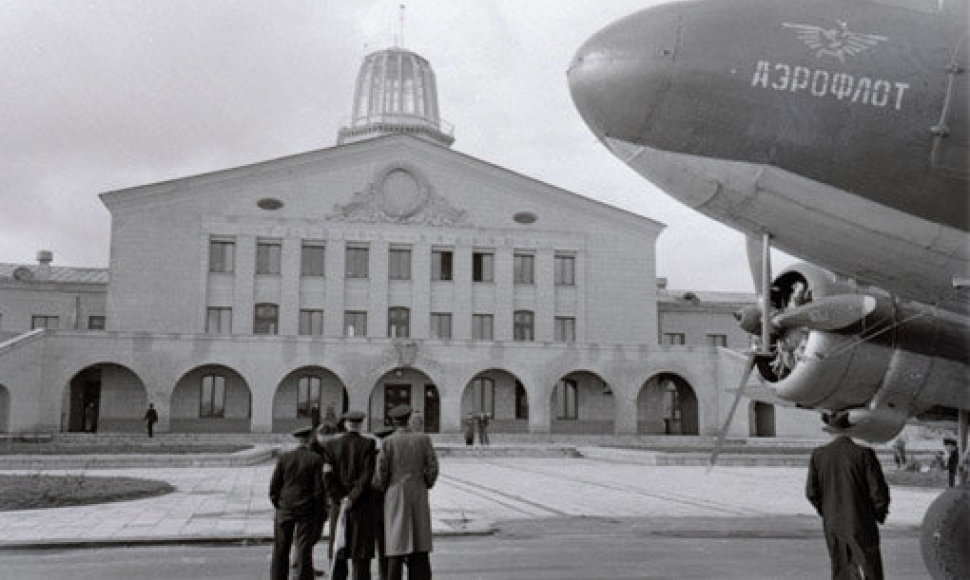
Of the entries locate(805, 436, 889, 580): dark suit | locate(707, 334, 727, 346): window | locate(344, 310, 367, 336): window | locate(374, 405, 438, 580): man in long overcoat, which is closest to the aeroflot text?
locate(805, 436, 889, 580): dark suit

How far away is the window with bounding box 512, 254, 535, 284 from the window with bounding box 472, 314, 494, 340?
8.09 feet

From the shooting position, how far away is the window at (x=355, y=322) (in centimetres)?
4603

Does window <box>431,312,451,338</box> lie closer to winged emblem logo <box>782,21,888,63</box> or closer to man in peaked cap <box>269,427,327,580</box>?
man in peaked cap <box>269,427,327,580</box>

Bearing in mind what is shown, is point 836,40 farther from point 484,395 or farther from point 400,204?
point 400,204

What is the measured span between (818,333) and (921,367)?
3.65 ft

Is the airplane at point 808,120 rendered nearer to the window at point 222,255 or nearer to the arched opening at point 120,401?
the arched opening at point 120,401

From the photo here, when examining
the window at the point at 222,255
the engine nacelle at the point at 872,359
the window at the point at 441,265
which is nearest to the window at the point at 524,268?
the window at the point at 441,265

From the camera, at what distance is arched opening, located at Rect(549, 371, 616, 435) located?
46406 millimetres

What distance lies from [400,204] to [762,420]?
22.3 metres

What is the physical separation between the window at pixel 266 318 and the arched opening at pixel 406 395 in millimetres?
5947

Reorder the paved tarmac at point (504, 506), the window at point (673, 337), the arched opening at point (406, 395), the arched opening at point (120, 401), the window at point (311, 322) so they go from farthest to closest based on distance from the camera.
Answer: the window at point (673, 337) < the window at point (311, 322) < the arched opening at point (406, 395) < the arched opening at point (120, 401) < the paved tarmac at point (504, 506)

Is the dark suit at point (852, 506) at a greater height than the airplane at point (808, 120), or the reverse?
the airplane at point (808, 120)

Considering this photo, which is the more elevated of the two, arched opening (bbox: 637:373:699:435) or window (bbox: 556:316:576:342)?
window (bbox: 556:316:576:342)

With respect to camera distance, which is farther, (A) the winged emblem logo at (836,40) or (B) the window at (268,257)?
(B) the window at (268,257)
